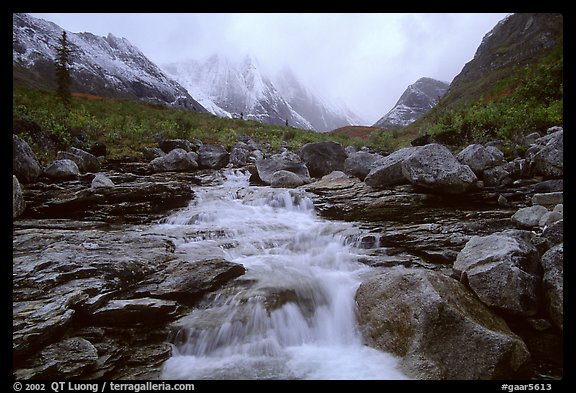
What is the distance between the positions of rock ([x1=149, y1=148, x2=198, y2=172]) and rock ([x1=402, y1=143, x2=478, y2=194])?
9237 mm

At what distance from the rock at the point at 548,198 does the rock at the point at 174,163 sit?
11.6 meters

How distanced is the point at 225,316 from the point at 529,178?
290 inches

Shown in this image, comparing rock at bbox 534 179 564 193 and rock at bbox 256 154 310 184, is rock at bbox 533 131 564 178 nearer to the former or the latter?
rock at bbox 534 179 564 193

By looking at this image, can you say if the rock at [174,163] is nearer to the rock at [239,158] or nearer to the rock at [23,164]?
the rock at [239,158]

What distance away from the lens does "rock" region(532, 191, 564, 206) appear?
6.42 m

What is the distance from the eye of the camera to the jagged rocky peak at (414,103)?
81.1 m

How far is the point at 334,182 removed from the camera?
1009 cm

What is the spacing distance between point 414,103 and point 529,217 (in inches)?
3831

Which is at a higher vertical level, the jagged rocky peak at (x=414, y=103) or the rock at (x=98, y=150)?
the jagged rocky peak at (x=414, y=103)

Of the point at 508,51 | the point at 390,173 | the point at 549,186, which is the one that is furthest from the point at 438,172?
the point at 508,51

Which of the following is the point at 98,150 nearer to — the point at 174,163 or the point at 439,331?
the point at 174,163

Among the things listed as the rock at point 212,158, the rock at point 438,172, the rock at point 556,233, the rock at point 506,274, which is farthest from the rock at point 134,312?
the rock at point 212,158
